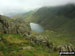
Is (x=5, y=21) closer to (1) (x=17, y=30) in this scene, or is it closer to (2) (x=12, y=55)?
(1) (x=17, y=30)

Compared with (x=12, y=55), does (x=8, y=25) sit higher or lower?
higher

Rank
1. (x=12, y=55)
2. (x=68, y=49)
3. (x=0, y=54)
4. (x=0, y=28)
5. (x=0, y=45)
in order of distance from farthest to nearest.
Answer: (x=68, y=49) → (x=0, y=28) → (x=0, y=45) → (x=12, y=55) → (x=0, y=54)

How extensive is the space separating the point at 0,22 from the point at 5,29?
11008 mm

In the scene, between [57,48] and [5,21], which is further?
[5,21]

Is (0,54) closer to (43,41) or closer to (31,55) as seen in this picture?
(31,55)

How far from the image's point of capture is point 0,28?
9556 centimetres

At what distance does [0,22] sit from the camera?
104750mm

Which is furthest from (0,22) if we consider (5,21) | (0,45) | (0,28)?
(0,45)

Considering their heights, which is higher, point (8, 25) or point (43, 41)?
point (8, 25)

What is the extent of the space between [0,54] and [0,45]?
10.1 m

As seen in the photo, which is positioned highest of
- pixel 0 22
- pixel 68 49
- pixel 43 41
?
pixel 0 22

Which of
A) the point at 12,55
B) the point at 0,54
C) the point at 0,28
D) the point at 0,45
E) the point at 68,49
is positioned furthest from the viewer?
the point at 68,49

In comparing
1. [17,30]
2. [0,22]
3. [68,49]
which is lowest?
[68,49]

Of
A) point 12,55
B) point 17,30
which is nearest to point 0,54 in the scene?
point 12,55
